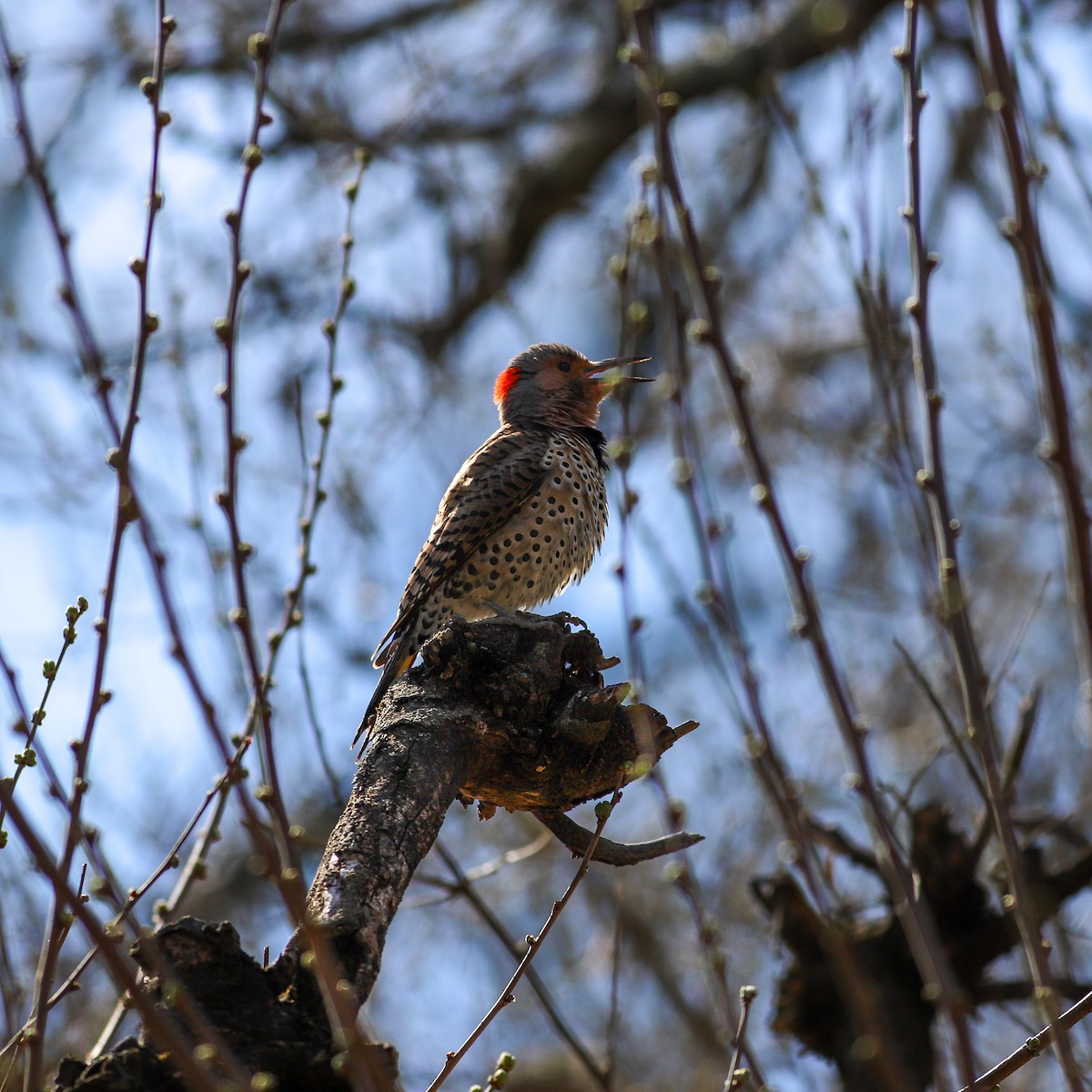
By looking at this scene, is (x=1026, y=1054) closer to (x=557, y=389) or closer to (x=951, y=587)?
(x=951, y=587)

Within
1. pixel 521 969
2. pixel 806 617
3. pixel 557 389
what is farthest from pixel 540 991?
pixel 557 389

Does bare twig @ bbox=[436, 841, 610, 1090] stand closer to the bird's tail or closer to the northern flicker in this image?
the bird's tail

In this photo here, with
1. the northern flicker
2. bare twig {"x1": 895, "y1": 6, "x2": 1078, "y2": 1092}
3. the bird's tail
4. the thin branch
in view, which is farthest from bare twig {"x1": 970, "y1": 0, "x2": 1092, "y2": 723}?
the northern flicker

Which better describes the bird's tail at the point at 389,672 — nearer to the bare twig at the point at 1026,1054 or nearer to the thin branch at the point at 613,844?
the thin branch at the point at 613,844

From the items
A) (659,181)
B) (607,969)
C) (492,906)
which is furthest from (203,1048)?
(492,906)

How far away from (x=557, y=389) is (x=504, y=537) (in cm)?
Answer: 136

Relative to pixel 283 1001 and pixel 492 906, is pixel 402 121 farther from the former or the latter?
pixel 283 1001

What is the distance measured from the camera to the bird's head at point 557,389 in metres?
6.37

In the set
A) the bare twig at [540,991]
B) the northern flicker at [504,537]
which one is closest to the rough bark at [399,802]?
the bare twig at [540,991]

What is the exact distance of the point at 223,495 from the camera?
2.39 meters

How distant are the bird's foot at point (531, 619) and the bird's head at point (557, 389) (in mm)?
1354

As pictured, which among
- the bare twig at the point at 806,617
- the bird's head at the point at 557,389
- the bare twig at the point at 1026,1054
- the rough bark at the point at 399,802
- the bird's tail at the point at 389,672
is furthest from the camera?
the bird's head at the point at 557,389

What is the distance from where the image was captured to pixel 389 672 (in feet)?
15.9

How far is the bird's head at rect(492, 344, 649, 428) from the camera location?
6.37m
